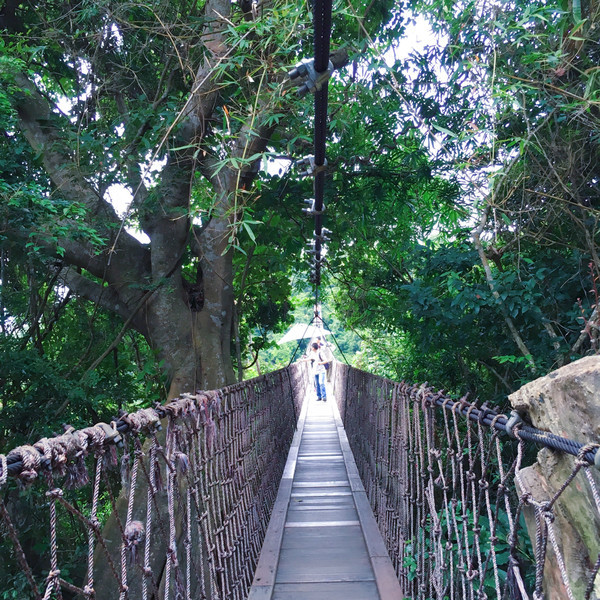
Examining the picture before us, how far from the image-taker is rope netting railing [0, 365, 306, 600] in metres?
0.94

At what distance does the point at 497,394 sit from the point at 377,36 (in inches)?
128

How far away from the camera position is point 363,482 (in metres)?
3.79

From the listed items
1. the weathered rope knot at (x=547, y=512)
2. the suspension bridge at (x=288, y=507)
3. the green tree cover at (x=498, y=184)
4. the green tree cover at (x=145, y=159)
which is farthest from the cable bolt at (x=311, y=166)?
the weathered rope knot at (x=547, y=512)

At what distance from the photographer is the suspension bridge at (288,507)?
0.99 meters

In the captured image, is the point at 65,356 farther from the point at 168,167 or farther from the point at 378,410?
the point at 378,410

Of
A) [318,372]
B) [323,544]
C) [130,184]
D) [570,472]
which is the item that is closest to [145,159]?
[130,184]

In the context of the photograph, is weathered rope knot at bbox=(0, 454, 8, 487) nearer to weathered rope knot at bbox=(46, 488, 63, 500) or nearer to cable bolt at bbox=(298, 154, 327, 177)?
weathered rope knot at bbox=(46, 488, 63, 500)

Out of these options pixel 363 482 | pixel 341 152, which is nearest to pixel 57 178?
pixel 341 152

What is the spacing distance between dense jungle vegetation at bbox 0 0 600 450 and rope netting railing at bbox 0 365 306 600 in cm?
78

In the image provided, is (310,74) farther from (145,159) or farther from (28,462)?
(145,159)

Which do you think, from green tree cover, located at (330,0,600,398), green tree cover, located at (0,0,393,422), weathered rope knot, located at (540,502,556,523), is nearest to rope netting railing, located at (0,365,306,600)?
weathered rope knot, located at (540,502,556,523)

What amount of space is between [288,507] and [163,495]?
0.86m

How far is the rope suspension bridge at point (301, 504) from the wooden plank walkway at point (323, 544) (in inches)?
0.4

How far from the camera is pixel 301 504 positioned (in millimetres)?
3385
